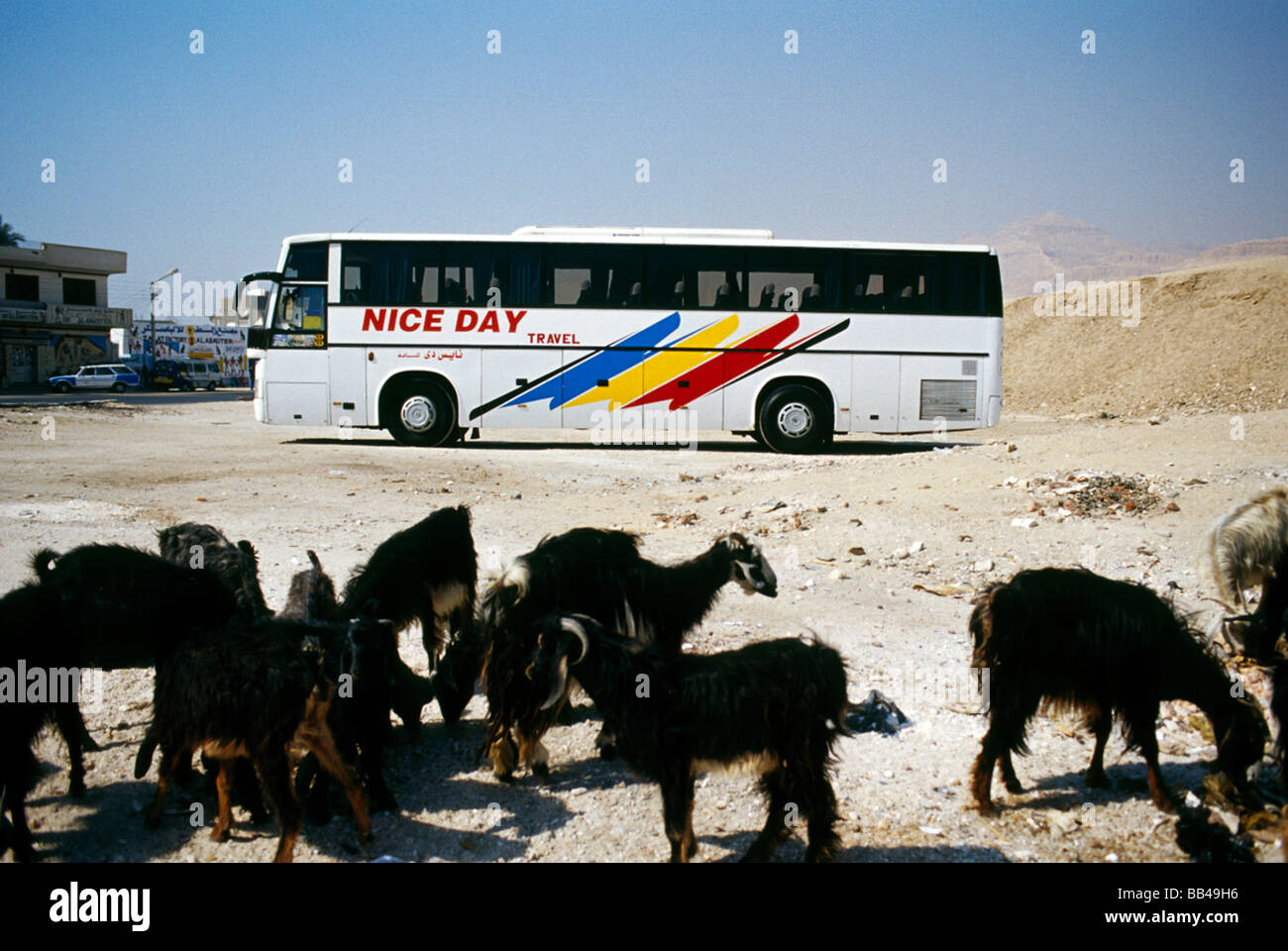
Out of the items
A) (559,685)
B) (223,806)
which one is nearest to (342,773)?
(223,806)

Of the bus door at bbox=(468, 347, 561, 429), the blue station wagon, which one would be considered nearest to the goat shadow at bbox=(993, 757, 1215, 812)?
the bus door at bbox=(468, 347, 561, 429)

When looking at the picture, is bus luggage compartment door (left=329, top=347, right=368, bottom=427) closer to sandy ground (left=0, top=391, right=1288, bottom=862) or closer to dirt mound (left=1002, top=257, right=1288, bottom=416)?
sandy ground (left=0, top=391, right=1288, bottom=862)

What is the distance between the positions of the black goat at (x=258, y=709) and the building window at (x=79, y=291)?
53.6 metres

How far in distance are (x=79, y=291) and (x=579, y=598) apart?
5454 cm

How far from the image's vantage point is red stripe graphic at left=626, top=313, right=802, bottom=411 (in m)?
16.6

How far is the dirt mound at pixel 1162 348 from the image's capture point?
27.6m

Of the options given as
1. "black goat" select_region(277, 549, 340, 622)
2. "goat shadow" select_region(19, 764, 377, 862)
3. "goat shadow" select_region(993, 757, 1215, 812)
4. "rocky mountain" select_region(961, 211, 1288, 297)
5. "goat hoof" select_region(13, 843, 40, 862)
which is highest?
"rocky mountain" select_region(961, 211, 1288, 297)

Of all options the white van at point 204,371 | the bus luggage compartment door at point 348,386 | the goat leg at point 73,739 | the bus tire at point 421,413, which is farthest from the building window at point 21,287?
the goat leg at point 73,739

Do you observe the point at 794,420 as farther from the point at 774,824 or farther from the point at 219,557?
the point at 774,824

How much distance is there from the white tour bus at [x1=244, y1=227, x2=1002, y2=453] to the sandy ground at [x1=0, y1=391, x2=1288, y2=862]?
1210 mm

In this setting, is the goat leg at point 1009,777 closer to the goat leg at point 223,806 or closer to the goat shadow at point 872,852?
the goat shadow at point 872,852
